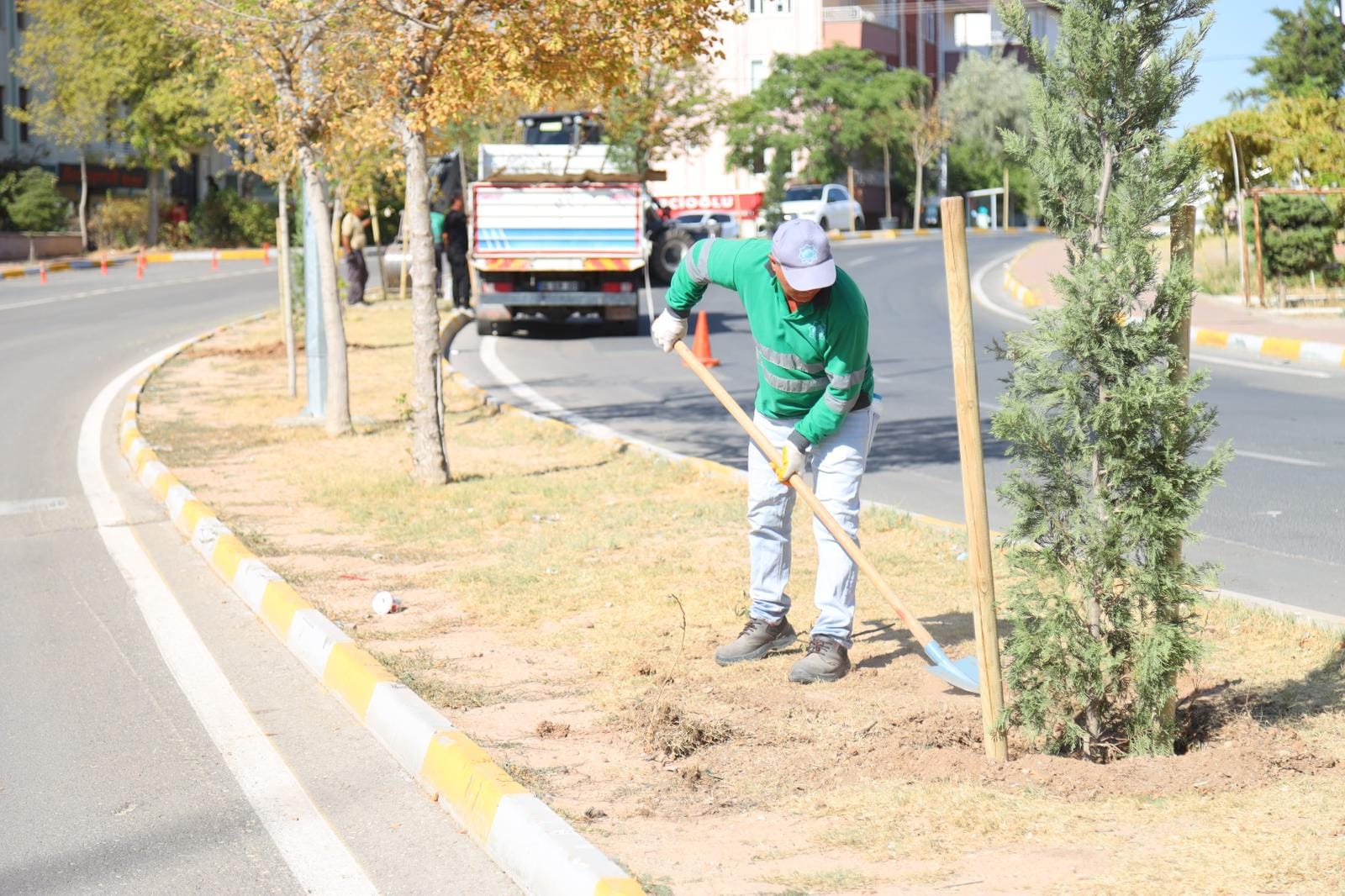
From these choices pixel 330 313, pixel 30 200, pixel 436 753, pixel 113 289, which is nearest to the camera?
pixel 436 753

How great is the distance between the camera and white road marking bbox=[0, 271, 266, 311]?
28.9 m

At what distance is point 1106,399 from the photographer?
14.7 feet

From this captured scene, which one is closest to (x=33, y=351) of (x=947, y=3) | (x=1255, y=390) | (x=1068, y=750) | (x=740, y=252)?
(x=1255, y=390)

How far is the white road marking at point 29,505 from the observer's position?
33.1 feet

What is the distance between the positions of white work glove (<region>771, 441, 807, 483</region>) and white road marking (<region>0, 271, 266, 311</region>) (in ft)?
82.8

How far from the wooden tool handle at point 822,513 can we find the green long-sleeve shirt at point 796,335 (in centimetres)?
17

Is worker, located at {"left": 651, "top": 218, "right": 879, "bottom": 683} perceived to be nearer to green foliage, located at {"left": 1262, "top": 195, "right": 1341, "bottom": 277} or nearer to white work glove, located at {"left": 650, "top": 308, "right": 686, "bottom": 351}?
white work glove, located at {"left": 650, "top": 308, "right": 686, "bottom": 351}

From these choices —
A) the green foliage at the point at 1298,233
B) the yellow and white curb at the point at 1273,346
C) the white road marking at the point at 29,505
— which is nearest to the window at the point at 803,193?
the green foliage at the point at 1298,233

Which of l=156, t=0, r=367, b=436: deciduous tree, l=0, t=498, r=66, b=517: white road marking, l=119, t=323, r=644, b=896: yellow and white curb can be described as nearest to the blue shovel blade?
l=119, t=323, r=644, b=896: yellow and white curb

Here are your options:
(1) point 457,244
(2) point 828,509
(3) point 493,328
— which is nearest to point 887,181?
(1) point 457,244

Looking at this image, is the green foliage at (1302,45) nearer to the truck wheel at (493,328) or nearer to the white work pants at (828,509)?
the truck wheel at (493,328)

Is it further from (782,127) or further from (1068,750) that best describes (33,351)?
(782,127)

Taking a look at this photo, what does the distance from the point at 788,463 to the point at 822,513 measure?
0.29m

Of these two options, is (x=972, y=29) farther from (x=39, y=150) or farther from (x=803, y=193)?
(x=39, y=150)
